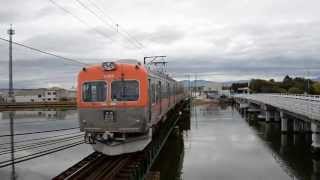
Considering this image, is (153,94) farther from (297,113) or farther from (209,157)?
(297,113)

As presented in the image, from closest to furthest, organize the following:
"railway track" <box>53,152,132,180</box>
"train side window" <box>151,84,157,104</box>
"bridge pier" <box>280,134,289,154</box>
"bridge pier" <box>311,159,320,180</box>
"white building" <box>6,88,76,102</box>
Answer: "railway track" <box>53,152,132,180</box>
"train side window" <box>151,84,157,104</box>
"bridge pier" <box>311,159,320,180</box>
"bridge pier" <box>280,134,289,154</box>
"white building" <box>6,88,76,102</box>

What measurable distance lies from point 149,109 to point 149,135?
1.13 m

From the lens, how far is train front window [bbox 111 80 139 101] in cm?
1420

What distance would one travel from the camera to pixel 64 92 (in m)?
132

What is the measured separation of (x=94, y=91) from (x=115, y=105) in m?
0.96

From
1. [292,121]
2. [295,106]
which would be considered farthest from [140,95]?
[292,121]

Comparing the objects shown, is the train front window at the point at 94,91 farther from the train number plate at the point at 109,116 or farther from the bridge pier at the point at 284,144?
the bridge pier at the point at 284,144

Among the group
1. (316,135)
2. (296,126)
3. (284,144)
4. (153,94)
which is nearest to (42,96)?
(296,126)

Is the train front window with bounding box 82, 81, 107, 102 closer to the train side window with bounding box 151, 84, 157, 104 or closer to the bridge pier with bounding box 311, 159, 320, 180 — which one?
the train side window with bounding box 151, 84, 157, 104

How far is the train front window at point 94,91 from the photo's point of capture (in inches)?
566

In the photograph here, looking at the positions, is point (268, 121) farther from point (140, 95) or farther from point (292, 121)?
point (140, 95)

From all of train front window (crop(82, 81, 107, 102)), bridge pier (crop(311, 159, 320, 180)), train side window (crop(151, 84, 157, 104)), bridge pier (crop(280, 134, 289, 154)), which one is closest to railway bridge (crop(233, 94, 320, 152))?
bridge pier (crop(311, 159, 320, 180))

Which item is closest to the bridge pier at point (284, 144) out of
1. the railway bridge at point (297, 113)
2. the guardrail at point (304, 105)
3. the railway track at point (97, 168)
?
the railway bridge at point (297, 113)

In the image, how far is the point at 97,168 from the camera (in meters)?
14.0
